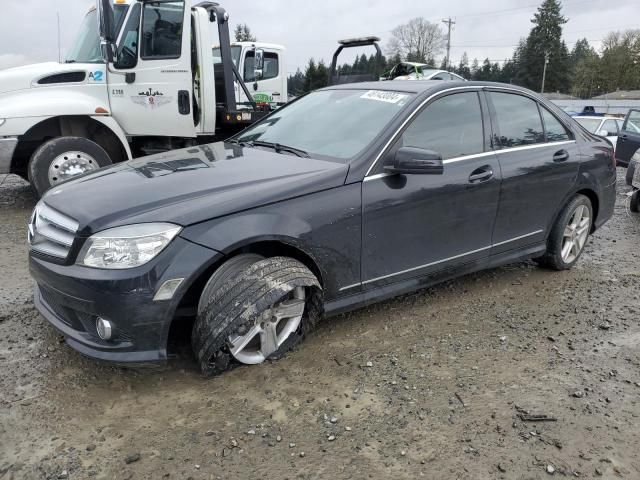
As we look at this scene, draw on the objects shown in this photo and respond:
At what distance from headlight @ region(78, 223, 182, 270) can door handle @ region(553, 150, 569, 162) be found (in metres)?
3.22

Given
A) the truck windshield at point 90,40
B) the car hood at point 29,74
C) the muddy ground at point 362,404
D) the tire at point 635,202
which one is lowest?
the muddy ground at point 362,404

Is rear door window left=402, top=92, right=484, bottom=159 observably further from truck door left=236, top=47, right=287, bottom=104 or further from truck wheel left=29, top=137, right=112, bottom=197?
truck door left=236, top=47, right=287, bottom=104

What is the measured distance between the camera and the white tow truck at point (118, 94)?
250 inches

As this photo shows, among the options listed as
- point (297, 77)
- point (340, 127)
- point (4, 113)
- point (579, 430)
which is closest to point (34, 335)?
point (340, 127)

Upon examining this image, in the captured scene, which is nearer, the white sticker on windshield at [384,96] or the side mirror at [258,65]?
the white sticker on windshield at [384,96]

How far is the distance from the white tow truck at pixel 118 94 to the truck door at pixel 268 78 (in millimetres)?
4849

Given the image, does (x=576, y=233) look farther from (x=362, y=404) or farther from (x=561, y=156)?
(x=362, y=404)

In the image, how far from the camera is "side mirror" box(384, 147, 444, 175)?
123 inches

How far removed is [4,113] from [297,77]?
46.8 m

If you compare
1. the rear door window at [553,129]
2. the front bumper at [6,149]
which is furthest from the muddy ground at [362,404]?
the front bumper at [6,149]

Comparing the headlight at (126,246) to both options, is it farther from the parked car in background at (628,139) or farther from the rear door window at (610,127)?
the rear door window at (610,127)

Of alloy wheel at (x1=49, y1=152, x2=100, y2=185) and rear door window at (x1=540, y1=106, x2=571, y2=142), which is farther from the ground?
rear door window at (x1=540, y1=106, x2=571, y2=142)

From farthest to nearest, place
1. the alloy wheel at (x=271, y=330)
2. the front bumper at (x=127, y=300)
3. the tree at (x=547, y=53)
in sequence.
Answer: the tree at (x=547, y=53) < the alloy wheel at (x=271, y=330) < the front bumper at (x=127, y=300)

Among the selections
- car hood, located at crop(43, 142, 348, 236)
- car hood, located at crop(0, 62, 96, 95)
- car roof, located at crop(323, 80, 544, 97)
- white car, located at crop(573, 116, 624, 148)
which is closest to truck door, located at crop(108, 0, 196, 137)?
car hood, located at crop(0, 62, 96, 95)
